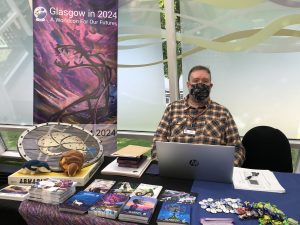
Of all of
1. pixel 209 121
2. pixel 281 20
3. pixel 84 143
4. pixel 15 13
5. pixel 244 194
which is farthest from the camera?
pixel 15 13

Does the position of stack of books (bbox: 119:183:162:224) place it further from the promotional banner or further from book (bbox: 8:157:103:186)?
the promotional banner

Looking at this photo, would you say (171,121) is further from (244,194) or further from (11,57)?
(11,57)

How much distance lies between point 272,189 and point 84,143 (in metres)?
1.26

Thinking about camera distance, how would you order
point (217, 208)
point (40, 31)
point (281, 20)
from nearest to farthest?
point (217, 208)
point (281, 20)
point (40, 31)

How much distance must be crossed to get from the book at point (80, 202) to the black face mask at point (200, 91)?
3.76ft

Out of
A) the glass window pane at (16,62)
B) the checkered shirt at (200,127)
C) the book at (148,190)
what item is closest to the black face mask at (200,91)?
the checkered shirt at (200,127)

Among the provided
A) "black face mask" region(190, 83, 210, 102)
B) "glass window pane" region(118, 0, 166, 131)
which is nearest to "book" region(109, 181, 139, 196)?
"black face mask" region(190, 83, 210, 102)

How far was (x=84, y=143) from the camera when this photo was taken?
208 centimetres

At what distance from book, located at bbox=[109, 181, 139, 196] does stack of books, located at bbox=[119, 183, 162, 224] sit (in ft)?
0.09

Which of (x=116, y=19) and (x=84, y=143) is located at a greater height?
(x=116, y=19)

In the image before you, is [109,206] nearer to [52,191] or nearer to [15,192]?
[52,191]

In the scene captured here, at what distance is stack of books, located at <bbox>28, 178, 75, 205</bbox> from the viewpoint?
1.47 m

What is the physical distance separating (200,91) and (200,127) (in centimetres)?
29

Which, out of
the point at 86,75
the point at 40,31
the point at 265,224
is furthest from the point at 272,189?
the point at 40,31
